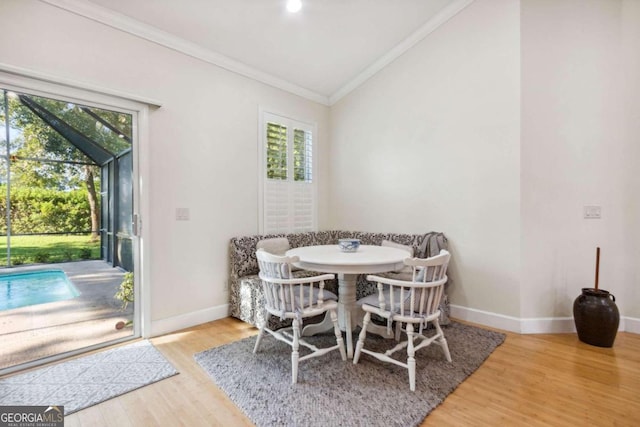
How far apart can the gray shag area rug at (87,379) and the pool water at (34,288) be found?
0.54m

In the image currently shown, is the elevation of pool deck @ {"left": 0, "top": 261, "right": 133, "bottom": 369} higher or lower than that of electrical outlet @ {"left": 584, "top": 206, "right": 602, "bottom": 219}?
lower

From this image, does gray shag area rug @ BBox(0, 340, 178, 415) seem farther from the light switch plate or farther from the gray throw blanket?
the gray throw blanket

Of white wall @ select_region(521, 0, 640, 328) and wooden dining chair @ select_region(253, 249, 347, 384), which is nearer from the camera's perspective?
wooden dining chair @ select_region(253, 249, 347, 384)

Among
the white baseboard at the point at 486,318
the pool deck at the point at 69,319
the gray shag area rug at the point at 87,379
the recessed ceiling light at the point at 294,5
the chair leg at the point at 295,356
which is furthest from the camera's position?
the white baseboard at the point at 486,318

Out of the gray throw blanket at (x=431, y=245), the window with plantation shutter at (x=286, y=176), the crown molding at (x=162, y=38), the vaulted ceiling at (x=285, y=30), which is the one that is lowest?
the gray throw blanket at (x=431, y=245)

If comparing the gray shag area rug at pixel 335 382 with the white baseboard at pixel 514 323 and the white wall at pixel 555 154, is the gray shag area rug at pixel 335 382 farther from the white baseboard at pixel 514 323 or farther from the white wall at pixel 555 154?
the white wall at pixel 555 154

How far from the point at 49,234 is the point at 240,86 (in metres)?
2.25

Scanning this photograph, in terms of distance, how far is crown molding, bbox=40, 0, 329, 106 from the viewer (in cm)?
230

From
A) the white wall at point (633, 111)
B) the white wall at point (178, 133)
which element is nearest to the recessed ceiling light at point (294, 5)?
the white wall at point (178, 133)

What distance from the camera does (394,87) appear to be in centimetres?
371

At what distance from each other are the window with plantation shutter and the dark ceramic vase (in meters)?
2.95

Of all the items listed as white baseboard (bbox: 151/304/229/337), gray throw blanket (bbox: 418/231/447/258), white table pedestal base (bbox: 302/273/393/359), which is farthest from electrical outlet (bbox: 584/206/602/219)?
white baseboard (bbox: 151/304/229/337)

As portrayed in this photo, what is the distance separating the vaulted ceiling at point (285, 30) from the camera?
2.54 m

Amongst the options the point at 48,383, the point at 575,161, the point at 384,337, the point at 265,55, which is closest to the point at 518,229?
the point at 575,161
